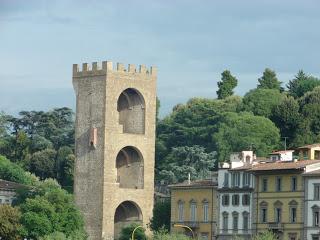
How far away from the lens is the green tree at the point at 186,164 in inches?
5930

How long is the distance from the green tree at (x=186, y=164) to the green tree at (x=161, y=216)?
16.6 metres

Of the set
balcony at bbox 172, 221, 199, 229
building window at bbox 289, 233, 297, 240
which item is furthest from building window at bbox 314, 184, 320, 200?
balcony at bbox 172, 221, 199, 229

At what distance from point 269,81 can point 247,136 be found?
2273cm

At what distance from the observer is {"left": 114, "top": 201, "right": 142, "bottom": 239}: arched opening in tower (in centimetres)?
14238

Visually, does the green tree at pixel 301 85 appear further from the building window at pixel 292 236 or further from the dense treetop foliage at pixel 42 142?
the building window at pixel 292 236

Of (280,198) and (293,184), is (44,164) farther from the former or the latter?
(293,184)

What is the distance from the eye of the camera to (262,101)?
15312 centimetres

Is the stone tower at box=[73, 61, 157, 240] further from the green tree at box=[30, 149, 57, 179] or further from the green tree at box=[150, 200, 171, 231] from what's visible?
the green tree at box=[30, 149, 57, 179]

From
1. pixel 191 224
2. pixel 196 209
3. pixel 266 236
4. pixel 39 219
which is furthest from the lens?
pixel 39 219

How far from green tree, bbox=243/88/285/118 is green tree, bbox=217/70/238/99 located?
1371 cm

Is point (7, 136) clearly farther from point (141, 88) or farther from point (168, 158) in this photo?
point (141, 88)

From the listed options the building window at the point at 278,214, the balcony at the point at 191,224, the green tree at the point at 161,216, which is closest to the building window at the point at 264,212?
the building window at the point at 278,214

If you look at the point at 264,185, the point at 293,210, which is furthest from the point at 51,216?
the point at 293,210

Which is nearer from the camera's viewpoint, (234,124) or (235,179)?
(235,179)
